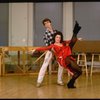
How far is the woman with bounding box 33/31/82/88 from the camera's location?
5.86m

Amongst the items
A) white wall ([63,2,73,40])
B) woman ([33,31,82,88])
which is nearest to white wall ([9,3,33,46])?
white wall ([63,2,73,40])

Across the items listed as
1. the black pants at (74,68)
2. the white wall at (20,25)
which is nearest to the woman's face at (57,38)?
the black pants at (74,68)

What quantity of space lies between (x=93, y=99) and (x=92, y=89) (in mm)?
1251

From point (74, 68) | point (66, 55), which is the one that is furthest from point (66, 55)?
point (74, 68)

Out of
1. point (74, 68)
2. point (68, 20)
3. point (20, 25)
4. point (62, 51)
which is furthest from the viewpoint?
point (68, 20)

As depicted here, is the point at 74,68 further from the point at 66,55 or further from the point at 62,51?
the point at 62,51

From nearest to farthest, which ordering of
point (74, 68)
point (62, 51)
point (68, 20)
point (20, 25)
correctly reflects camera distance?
point (74, 68)
point (62, 51)
point (20, 25)
point (68, 20)

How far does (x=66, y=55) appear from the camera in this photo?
5.90 m

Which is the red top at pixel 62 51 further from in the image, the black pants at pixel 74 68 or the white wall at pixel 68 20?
the white wall at pixel 68 20

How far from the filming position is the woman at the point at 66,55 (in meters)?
5.86

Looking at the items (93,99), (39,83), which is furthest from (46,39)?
(93,99)

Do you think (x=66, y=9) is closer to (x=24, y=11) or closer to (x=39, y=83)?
(x=24, y=11)

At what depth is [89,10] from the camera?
35.5 feet

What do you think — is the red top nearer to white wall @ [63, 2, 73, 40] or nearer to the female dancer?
the female dancer
